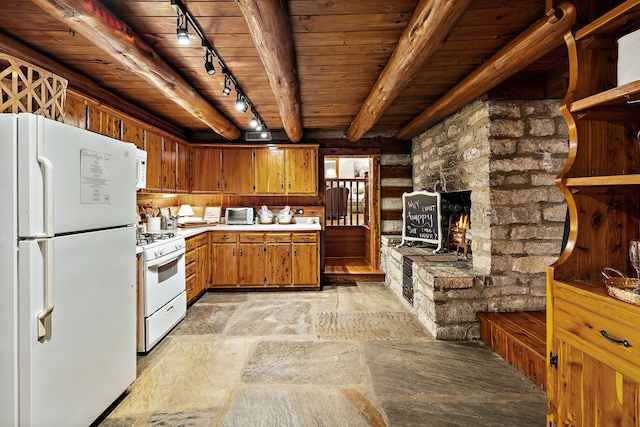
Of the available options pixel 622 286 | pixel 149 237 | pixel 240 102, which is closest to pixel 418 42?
pixel 622 286

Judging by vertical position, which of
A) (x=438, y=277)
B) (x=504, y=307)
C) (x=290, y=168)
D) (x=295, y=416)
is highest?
(x=290, y=168)

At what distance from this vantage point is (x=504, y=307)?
2.99 meters

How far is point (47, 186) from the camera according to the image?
1559mm

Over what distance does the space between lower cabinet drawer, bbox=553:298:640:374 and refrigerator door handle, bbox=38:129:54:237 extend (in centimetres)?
240

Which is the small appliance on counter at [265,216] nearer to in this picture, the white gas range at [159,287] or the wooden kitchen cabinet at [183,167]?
the wooden kitchen cabinet at [183,167]

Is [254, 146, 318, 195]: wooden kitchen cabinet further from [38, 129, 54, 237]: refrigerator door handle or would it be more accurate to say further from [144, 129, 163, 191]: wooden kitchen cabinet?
[38, 129, 54, 237]: refrigerator door handle

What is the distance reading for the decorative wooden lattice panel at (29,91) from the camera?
1.57 meters

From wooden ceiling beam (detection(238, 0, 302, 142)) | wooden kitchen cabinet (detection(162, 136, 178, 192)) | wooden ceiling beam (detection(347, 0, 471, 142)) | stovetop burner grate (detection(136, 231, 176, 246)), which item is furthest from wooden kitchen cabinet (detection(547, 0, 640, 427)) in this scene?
wooden kitchen cabinet (detection(162, 136, 178, 192))

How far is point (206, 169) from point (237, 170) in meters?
0.48

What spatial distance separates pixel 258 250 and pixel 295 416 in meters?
2.89

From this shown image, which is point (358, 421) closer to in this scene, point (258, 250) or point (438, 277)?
point (438, 277)

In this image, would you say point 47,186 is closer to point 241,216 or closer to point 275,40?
point 275,40

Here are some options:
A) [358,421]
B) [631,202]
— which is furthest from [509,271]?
[358,421]

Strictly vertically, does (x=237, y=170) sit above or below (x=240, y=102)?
below
